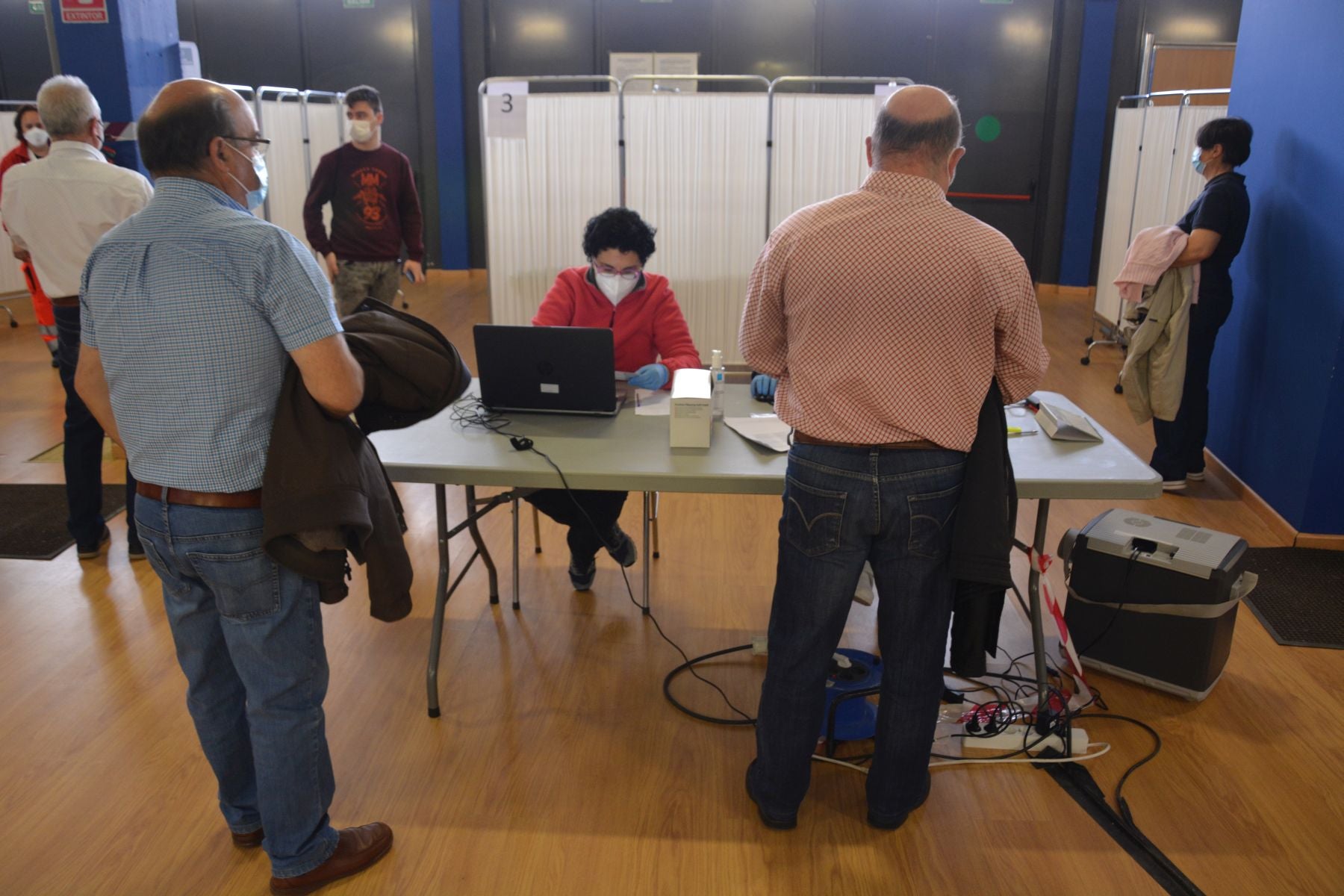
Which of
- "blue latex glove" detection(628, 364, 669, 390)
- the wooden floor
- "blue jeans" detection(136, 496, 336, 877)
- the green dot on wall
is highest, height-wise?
the green dot on wall

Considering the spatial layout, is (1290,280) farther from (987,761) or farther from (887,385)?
(887,385)

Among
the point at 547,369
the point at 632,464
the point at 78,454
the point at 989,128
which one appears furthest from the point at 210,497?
the point at 989,128

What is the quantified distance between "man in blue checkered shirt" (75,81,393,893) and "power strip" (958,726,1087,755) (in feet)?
5.08

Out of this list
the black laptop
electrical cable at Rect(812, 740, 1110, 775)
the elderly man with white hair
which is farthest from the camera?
the elderly man with white hair

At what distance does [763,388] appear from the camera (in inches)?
112

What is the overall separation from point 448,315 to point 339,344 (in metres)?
6.12

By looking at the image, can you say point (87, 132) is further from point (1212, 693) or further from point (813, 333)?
point (1212, 693)

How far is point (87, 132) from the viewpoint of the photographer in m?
3.31

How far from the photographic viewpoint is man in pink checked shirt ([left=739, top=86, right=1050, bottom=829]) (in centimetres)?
177

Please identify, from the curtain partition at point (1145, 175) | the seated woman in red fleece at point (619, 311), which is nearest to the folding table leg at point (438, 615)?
the seated woman in red fleece at point (619, 311)

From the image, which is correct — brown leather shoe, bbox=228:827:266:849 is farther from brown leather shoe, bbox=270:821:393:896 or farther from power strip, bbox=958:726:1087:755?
power strip, bbox=958:726:1087:755

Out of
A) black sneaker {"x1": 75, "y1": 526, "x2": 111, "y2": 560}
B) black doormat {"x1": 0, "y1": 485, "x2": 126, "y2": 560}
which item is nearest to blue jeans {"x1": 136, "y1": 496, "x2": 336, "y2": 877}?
black sneaker {"x1": 75, "y1": 526, "x2": 111, "y2": 560}

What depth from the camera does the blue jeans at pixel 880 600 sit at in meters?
1.89

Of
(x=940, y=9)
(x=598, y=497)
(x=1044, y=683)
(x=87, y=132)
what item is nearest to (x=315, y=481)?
(x=598, y=497)
